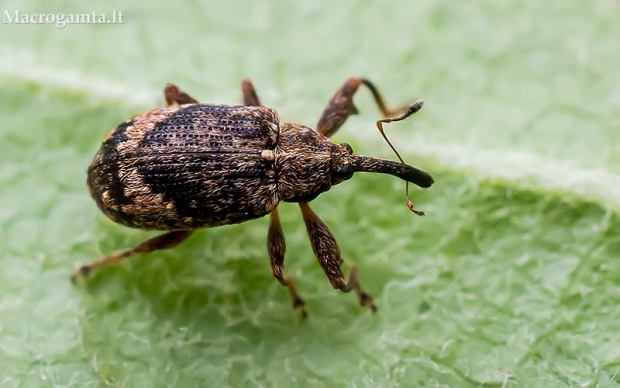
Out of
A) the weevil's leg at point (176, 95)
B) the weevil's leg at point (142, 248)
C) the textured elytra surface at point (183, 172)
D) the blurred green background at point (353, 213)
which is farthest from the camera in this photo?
the weevil's leg at point (176, 95)

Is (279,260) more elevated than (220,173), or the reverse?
(220,173)

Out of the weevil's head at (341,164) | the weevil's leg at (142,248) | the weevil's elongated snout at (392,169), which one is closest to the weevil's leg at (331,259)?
the weevil's head at (341,164)

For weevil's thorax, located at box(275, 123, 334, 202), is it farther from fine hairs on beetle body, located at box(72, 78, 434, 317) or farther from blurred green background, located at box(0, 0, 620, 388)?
blurred green background, located at box(0, 0, 620, 388)

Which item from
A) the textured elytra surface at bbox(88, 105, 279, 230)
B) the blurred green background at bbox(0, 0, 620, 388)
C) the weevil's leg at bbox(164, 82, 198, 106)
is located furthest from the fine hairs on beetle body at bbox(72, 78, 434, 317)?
the blurred green background at bbox(0, 0, 620, 388)

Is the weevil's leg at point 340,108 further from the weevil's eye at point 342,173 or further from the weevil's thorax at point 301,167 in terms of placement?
the weevil's eye at point 342,173

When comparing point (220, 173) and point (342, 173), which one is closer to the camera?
point (220, 173)

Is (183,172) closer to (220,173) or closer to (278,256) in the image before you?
(220,173)

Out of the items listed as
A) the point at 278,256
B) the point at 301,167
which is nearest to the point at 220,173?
the point at 301,167
